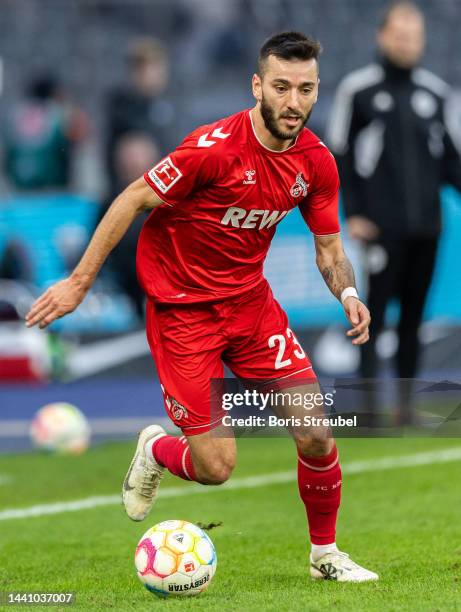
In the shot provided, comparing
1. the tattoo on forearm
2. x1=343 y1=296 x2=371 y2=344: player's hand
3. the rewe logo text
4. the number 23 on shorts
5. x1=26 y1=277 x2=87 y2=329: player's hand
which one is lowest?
the number 23 on shorts

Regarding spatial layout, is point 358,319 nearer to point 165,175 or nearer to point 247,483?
point 165,175

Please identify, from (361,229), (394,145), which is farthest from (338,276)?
(394,145)

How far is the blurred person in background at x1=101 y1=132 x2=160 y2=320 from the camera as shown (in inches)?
511

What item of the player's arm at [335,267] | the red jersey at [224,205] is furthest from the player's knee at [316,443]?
the red jersey at [224,205]

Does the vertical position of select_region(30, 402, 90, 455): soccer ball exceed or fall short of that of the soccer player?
it falls short

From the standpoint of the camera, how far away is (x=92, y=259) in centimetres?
506

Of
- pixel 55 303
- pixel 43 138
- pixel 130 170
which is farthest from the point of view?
pixel 43 138

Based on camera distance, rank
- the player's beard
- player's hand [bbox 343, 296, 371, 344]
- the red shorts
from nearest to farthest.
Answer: player's hand [bbox 343, 296, 371, 344]
the player's beard
the red shorts

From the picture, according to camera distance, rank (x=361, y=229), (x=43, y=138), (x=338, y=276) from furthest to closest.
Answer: (x=43, y=138), (x=361, y=229), (x=338, y=276)

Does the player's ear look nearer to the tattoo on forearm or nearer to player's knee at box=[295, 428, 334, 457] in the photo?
the tattoo on forearm

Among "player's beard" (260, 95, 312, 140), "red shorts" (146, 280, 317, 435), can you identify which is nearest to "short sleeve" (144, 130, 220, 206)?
"player's beard" (260, 95, 312, 140)

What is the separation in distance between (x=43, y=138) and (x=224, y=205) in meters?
8.79

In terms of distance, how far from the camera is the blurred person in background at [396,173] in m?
9.47

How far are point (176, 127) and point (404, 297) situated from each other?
15.9ft
